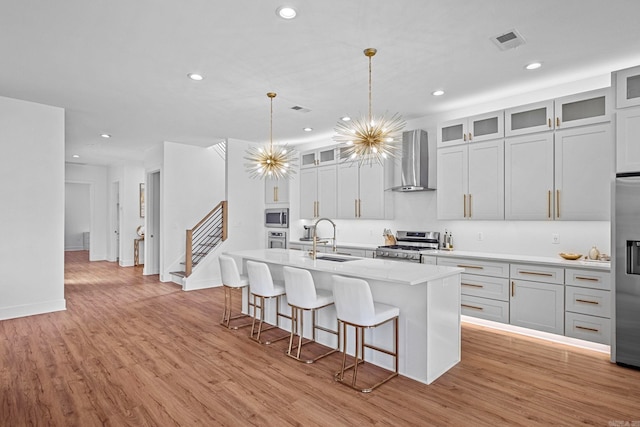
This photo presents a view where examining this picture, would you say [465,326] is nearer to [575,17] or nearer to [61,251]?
[575,17]

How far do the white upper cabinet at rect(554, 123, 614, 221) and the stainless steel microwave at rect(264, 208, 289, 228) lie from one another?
4.75 m

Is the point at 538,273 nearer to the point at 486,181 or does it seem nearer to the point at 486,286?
the point at 486,286

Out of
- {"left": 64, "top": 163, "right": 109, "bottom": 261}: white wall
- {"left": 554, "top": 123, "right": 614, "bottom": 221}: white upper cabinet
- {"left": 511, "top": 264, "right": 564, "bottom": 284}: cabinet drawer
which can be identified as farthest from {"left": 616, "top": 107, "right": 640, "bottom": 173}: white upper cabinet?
{"left": 64, "top": 163, "right": 109, "bottom": 261}: white wall

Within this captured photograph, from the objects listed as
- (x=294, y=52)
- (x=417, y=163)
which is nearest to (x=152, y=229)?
(x=417, y=163)

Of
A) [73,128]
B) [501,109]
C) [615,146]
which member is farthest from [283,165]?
[73,128]

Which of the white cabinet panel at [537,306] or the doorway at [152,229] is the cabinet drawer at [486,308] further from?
the doorway at [152,229]

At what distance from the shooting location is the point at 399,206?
5906mm

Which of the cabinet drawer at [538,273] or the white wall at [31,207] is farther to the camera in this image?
the white wall at [31,207]

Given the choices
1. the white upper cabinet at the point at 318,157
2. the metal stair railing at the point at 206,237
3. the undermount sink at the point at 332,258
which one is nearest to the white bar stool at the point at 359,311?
the undermount sink at the point at 332,258

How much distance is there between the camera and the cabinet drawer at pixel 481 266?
4207 mm

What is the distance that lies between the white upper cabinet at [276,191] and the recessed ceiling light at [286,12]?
15.8 feet

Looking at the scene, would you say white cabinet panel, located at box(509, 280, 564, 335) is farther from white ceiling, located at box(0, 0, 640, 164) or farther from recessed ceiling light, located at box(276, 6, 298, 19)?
recessed ceiling light, located at box(276, 6, 298, 19)

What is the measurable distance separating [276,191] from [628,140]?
5.78 m

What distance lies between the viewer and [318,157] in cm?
703
